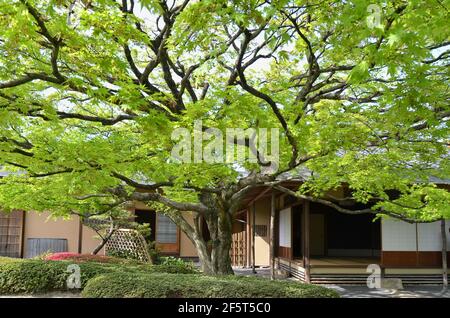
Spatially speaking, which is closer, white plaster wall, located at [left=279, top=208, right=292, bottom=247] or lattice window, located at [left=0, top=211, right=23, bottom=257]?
white plaster wall, located at [left=279, top=208, right=292, bottom=247]

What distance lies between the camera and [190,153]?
25.7ft

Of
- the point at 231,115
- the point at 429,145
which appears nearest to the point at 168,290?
the point at 231,115

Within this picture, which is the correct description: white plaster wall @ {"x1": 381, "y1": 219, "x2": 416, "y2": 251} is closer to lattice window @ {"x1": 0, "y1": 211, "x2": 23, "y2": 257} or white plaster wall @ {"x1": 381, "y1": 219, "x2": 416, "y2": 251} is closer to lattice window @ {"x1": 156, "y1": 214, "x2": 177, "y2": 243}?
lattice window @ {"x1": 156, "y1": 214, "x2": 177, "y2": 243}

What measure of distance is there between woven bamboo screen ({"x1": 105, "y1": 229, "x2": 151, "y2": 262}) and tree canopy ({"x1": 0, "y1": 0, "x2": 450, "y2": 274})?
3.57 meters

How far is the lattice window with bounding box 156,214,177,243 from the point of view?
19875 mm

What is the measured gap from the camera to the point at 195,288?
7438 mm

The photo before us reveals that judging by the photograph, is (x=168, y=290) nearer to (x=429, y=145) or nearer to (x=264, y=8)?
(x=264, y=8)

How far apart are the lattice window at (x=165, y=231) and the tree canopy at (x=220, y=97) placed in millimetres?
8389

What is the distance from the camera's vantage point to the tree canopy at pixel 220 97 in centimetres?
539

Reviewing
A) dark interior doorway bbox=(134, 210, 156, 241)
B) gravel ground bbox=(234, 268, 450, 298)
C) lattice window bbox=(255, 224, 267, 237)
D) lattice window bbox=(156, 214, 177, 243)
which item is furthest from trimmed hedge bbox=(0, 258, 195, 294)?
dark interior doorway bbox=(134, 210, 156, 241)

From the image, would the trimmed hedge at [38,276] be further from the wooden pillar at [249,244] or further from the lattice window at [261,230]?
the wooden pillar at [249,244]

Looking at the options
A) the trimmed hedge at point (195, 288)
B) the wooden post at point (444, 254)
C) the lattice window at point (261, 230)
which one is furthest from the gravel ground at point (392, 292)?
the lattice window at point (261, 230)

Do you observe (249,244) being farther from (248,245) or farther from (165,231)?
(165,231)
